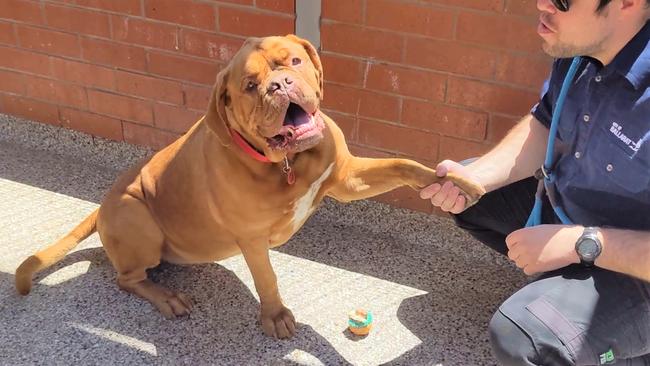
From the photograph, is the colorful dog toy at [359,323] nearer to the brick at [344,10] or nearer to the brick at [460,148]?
the brick at [460,148]

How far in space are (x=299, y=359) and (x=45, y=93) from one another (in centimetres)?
254

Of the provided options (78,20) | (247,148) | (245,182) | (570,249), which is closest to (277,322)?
(245,182)

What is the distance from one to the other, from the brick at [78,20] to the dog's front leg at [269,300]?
185 centimetres

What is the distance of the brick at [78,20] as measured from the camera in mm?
4074

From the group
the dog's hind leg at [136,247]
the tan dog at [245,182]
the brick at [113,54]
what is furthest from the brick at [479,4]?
the brick at [113,54]

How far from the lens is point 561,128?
2693 millimetres

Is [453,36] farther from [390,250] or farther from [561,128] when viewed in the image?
[390,250]

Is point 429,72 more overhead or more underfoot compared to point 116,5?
more underfoot

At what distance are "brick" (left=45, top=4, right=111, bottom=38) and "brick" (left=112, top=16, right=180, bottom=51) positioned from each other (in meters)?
0.08

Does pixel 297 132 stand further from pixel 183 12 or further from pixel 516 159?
pixel 183 12

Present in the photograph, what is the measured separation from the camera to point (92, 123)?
4445mm

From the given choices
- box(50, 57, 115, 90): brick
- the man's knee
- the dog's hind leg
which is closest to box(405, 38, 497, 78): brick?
the man's knee

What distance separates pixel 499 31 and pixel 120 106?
2.25 metres

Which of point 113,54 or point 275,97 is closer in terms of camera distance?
point 275,97
